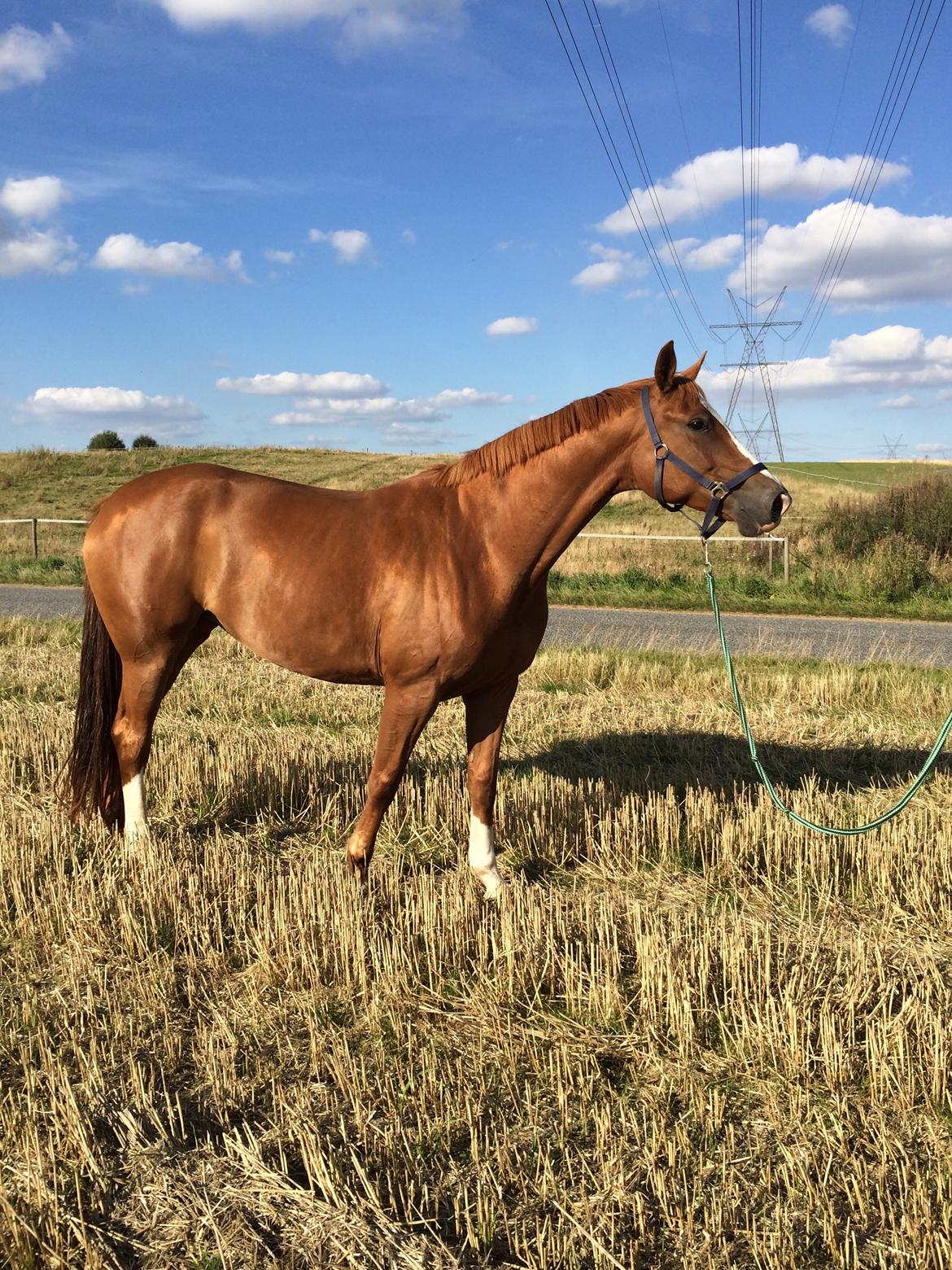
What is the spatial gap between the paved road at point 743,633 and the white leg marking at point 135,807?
7.31 m

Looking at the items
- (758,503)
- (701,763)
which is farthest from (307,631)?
(701,763)

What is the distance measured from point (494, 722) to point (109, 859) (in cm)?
216

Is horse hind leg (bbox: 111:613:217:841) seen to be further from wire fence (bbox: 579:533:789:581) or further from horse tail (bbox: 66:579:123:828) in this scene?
wire fence (bbox: 579:533:789:581)

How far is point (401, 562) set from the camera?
447 cm

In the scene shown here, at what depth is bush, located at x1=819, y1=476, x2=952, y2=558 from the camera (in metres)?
18.2

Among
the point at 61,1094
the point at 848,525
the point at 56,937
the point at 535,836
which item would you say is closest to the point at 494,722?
the point at 535,836

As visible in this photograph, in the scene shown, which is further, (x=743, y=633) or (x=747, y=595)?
(x=747, y=595)

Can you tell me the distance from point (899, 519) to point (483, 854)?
673 inches

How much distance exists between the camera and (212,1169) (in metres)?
2.56

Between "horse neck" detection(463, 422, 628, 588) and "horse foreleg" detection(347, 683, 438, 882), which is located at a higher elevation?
"horse neck" detection(463, 422, 628, 588)

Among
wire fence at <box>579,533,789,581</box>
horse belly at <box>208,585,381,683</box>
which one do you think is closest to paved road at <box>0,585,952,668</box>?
wire fence at <box>579,533,789,581</box>

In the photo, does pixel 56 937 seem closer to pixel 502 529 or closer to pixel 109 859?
pixel 109 859

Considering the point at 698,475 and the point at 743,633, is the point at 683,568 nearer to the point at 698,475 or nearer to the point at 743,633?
the point at 743,633

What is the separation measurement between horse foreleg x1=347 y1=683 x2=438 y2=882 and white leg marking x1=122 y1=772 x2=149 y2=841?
1.34 meters
